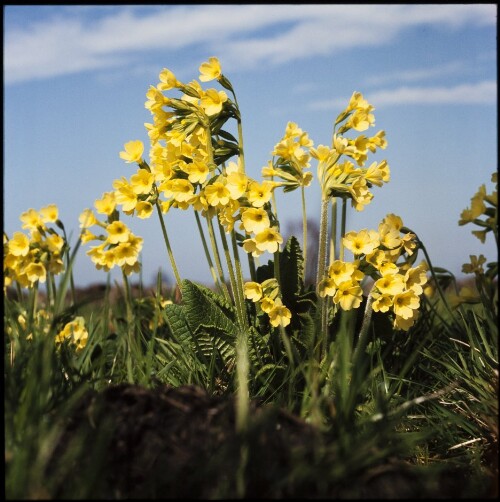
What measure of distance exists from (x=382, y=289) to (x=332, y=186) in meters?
0.48

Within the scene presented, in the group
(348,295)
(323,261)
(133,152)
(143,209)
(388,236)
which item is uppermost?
(133,152)

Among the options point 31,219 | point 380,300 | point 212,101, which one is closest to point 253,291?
point 380,300

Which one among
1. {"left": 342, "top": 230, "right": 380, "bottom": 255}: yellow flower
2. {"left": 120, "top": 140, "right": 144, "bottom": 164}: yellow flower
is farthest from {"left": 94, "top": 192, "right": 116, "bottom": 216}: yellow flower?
{"left": 342, "top": 230, "right": 380, "bottom": 255}: yellow flower

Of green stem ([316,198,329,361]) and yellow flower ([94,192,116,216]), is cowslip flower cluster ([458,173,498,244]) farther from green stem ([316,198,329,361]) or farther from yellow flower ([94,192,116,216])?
yellow flower ([94,192,116,216])

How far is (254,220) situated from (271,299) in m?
0.33

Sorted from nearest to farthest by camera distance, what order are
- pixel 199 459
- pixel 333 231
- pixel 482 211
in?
pixel 199 459, pixel 482 211, pixel 333 231

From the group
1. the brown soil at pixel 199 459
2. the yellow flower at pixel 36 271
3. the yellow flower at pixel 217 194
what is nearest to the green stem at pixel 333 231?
the yellow flower at pixel 217 194

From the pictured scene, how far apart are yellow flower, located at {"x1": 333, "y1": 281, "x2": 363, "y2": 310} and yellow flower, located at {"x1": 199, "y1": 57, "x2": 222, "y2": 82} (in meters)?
1.05

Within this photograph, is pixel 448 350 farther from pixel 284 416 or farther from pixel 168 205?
pixel 284 416

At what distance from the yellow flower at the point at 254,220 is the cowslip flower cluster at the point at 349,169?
28 cm

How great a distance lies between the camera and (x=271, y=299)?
9.85 feet

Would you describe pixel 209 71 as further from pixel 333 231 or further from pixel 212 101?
pixel 333 231

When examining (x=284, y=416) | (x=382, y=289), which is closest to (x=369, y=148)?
(x=382, y=289)

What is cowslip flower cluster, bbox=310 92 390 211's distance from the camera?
303cm
